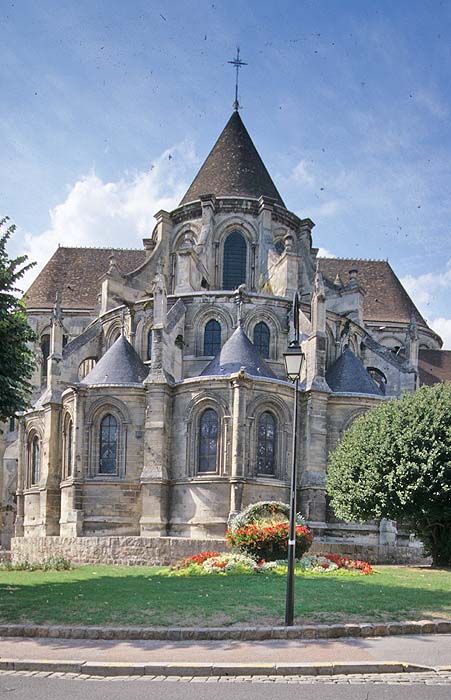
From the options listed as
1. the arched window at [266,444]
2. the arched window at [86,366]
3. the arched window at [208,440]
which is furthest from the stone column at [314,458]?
the arched window at [86,366]

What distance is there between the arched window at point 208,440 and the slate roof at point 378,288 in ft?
77.3

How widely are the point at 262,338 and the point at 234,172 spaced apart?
13978 millimetres

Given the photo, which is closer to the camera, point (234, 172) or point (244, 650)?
point (244, 650)

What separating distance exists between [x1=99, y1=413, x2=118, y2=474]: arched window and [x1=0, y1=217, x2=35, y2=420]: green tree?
1357 cm

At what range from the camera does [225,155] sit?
1825 inches

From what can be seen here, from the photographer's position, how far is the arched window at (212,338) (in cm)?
3550

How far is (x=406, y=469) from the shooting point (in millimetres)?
22844

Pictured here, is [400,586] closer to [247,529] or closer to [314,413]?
[247,529]

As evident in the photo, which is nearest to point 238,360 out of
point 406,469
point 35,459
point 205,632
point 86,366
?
point 406,469

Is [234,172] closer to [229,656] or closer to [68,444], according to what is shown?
[68,444]

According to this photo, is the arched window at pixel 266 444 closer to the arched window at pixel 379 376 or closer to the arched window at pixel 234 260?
the arched window at pixel 379 376

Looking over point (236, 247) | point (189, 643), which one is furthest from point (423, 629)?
point (236, 247)

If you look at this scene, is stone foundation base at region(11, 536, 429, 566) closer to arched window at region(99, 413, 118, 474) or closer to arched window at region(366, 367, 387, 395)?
arched window at region(99, 413, 118, 474)

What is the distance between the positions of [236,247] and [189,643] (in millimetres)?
33309
